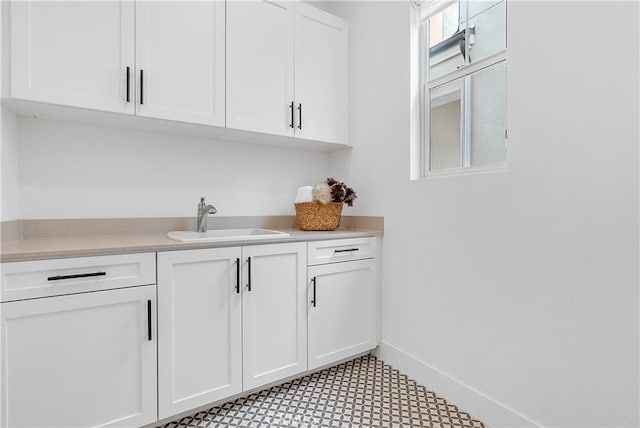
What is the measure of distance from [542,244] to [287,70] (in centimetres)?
169

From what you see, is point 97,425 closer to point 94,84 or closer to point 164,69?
point 94,84

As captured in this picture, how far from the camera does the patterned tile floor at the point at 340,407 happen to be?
1.52 metres

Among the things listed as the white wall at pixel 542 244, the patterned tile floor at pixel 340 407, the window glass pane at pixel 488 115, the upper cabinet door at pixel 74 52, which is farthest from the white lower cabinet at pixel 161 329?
the window glass pane at pixel 488 115

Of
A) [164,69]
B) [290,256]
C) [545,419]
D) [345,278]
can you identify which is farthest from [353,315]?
[164,69]

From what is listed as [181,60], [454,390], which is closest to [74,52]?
[181,60]

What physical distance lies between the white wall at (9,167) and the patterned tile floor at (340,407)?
123 centimetres

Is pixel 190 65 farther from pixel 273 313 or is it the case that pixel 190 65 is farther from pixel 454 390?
pixel 454 390

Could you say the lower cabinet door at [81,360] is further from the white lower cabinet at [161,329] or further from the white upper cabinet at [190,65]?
the white upper cabinet at [190,65]

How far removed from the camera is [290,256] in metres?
1.77

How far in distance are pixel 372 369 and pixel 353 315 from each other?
0.36m

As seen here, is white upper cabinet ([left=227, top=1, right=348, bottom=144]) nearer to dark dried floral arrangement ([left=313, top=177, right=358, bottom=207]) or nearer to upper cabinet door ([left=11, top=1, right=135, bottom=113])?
dark dried floral arrangement ([left=313, top=177, right=358, bottom=207])

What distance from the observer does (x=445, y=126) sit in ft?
6.33

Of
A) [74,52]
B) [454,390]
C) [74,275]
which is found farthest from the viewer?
[454,390]

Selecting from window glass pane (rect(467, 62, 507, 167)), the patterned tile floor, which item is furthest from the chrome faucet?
window glass pane (rect(467, 62, 507, 167))
